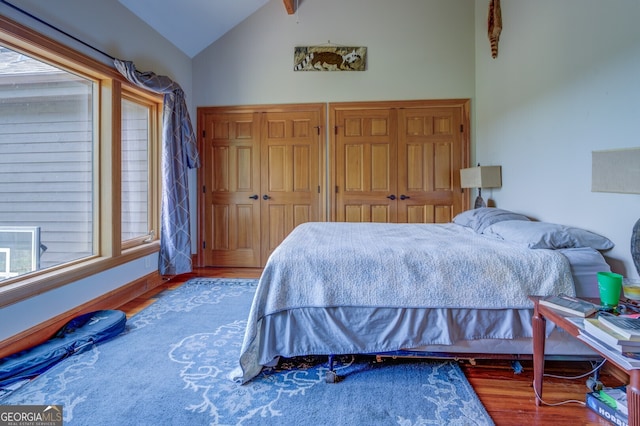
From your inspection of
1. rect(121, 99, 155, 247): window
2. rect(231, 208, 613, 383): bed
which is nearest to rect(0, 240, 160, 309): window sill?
rect(121, 99, 155, 247): window

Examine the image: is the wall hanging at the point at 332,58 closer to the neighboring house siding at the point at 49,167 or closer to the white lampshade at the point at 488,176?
the white lampshade at the point at 488,176

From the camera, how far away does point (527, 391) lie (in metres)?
1.69

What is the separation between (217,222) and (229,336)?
2.18 m

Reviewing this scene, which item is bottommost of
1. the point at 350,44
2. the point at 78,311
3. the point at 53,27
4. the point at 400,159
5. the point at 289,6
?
the point at 78,311

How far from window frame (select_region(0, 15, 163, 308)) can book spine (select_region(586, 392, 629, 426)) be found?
321 cm

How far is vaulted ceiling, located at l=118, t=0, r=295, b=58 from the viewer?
3.15 meters

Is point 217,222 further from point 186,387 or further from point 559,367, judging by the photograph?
point 559,367

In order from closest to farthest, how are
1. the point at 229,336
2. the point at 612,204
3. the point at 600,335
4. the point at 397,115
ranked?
the point at 600,335 < the point at 612,204 < the point at 229,336 < the point at 397,115

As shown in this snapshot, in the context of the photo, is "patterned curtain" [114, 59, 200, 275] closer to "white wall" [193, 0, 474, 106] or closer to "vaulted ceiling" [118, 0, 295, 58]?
"vaulted ceiling" [118, 0, 295, 58]

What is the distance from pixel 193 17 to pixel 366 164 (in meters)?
2.52

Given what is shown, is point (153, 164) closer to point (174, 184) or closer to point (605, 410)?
point (174, 184)

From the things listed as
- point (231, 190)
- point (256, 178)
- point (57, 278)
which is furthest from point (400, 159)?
point (57, 278)

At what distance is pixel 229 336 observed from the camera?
7.57 feet

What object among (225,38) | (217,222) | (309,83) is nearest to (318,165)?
(309,83)
